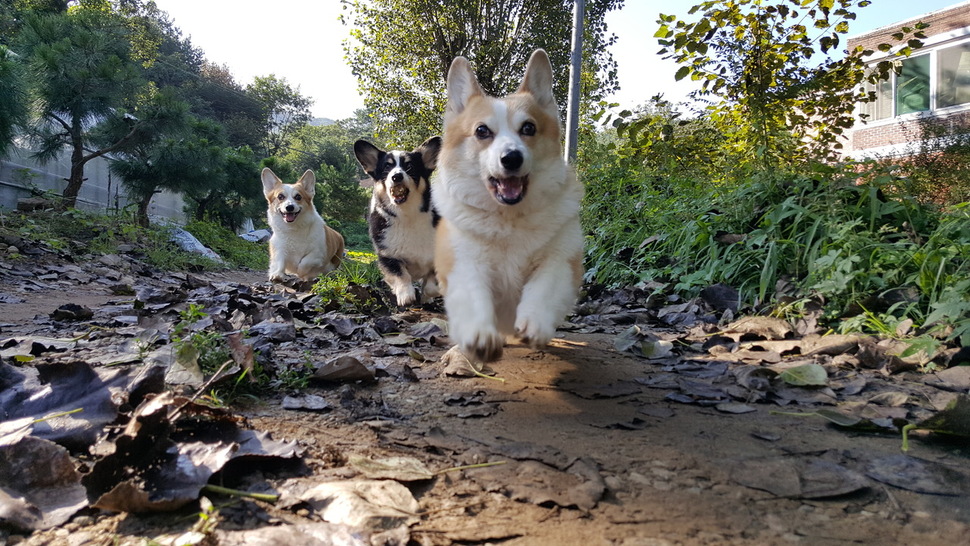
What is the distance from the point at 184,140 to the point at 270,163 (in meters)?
4.45

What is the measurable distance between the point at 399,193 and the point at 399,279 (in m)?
1.01

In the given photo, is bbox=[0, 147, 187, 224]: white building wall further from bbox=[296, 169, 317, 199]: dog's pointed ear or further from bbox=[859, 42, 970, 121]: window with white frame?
bbox=[859, 42, 970, 121]: window with white frame

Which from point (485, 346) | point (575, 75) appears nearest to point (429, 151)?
point (575, 75)

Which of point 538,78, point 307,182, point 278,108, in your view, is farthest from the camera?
point 278,108

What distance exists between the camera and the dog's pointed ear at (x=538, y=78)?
3.22 m

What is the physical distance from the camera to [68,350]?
239 centimetres

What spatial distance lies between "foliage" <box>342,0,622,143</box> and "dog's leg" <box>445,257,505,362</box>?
41.9 ft

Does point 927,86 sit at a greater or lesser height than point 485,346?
greater

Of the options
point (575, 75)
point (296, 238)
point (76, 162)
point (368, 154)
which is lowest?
point (296, 238)

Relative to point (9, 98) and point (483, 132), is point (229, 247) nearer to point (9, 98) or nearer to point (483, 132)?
point (9, 98)

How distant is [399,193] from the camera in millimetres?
5629

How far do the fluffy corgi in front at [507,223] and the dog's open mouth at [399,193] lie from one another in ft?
8.43

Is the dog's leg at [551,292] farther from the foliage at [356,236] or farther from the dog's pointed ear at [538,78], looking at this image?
the foliage at [356,236]

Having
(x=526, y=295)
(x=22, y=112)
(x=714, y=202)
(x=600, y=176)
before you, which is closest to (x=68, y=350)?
(x=526, y=295)
